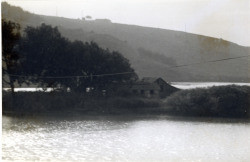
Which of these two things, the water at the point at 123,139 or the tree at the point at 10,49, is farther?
the tree at the point at 10,49

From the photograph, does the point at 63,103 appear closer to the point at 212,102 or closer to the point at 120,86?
the point at 120,86

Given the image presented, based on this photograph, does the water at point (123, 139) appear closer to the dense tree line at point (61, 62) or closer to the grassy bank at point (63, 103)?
the grassy bank at point (63, 103)

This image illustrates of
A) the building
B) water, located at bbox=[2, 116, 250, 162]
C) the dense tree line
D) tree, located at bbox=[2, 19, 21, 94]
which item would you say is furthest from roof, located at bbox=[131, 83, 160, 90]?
tree, located at bbox=[2, 19, 21, 94]

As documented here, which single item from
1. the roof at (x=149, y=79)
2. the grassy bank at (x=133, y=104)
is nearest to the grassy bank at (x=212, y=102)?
the grassy bank at (x=133, y=104)

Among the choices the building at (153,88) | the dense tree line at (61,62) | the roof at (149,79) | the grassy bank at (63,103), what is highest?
the dense tree line at (61,62)

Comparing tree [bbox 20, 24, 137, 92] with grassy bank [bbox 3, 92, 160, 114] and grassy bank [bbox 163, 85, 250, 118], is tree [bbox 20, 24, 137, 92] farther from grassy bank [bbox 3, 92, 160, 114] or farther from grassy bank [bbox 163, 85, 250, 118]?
grassy bank [bbox 163, 85, 250, 118]

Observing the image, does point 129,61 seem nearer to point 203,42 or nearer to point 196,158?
point 203,42
